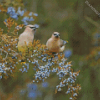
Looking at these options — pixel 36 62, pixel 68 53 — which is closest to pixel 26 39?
pixel 36 62

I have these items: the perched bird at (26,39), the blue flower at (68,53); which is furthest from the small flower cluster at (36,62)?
the blue flower at (68,53)

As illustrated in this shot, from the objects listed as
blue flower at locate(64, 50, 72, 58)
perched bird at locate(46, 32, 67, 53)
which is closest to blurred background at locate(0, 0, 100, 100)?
blue flower at locate(64, 50, 72, 58)

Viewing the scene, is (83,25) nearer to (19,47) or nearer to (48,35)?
(48,35)

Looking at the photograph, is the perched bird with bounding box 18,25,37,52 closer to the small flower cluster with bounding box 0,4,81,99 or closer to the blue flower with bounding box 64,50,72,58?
the small flower cluster with bounding box 0,4,81,99

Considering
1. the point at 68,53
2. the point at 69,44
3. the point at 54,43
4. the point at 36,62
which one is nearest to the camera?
the point at 36,62

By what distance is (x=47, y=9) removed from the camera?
191 centimetres

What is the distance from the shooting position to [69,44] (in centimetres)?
181

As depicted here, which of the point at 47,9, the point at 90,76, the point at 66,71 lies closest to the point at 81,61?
the point at 90,76

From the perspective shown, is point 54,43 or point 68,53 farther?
point 68,53

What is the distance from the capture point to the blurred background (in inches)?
66.3

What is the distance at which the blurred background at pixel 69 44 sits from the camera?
1.68 metres

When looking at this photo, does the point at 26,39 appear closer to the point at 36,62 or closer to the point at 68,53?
the point at 36,62

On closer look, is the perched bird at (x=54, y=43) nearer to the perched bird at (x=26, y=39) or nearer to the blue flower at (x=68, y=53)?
the perched bird at (x=26, y=39)

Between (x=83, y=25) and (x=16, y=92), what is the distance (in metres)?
0.80
